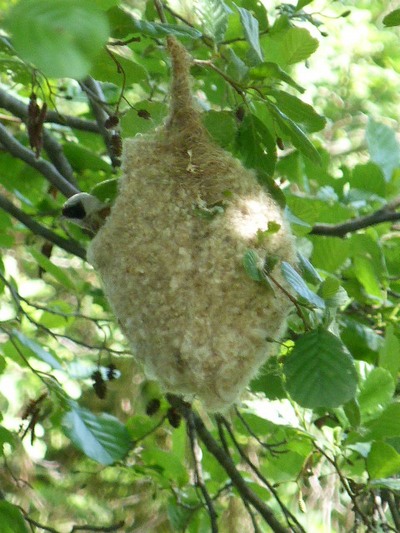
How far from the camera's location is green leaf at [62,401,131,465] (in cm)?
119

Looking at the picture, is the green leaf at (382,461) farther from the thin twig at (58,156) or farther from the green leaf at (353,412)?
the thin twig at (58,156)

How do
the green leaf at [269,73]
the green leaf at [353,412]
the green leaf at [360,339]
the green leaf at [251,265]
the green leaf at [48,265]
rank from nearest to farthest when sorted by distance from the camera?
1. the green leaf at [251,265]
2. the green leaf at [269,73]
3. the green leaf at [353,412]
4. the green leaf at [360,339]
5. the green leaf at [48,265]

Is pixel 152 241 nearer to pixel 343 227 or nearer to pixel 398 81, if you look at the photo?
pixel 343 227

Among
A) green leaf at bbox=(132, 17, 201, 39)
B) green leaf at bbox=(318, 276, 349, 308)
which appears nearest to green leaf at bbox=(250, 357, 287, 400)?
green leaf at bbox=(318, 276, 349, 308)

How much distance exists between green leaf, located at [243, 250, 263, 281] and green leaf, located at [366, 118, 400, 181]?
0.61 meters

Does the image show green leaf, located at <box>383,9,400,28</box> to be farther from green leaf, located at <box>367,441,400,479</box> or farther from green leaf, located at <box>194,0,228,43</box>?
green leaf, located at <box>367,441,400,479</box>

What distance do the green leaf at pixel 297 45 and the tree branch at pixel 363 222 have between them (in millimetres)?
320

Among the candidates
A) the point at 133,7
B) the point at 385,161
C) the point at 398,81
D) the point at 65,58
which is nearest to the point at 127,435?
the point at 385,161

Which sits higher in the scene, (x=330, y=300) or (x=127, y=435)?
(x=330, y=300)

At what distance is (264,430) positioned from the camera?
1.42m

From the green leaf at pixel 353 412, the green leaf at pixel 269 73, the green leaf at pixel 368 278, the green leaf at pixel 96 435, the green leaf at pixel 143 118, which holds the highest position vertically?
the green leaf at pixel 269 73

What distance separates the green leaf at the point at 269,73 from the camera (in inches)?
35.0

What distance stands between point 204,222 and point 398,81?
9.73 feet

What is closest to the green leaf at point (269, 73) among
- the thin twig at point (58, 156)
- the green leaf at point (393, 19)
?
the green leaf at point (393, 19)
